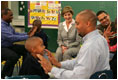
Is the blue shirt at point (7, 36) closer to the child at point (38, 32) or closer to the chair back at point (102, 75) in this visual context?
the child at point (38, 32)

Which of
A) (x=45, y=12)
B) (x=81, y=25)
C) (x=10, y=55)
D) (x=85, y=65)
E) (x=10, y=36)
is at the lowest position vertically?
(x=10, y=55)

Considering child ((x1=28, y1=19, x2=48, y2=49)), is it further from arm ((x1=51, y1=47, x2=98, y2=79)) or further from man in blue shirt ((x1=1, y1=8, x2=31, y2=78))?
arm ((x1=51, y1=47, x2=98, y2=79))

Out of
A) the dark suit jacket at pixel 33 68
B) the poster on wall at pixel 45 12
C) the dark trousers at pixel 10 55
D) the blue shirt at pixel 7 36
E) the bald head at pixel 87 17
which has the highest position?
the bald head at pixel 87 17

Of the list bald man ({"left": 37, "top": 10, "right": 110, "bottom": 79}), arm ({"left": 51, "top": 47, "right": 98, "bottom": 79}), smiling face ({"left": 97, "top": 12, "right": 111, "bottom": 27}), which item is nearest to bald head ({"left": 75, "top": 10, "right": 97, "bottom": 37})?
bald man ({"left": 37, "top": 10, "right": 110, "bottom": 79})

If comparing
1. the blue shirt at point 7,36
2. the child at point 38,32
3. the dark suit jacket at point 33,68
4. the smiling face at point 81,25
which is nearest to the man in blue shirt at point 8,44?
the blue shirt at point 7,36

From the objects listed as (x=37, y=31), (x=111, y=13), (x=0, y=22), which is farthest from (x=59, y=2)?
(x=0, y=22)

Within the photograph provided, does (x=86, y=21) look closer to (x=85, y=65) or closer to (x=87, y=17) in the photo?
(x=87, y=17)

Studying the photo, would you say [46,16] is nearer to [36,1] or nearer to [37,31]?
[36,1]

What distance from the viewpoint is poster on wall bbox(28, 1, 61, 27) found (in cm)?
548

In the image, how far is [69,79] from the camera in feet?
5.91

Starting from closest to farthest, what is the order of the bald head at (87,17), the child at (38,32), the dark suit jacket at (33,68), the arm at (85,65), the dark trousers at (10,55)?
the arm at (85,65) < the bald head at (87,17) < the dark suit jacket at (33,68) < the dark trousers at (10,55) < the child at (38,32)

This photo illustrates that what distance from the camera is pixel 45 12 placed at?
5.58m

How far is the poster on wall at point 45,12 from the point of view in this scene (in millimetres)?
5484

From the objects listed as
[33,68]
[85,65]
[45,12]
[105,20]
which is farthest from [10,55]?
[45,12]
